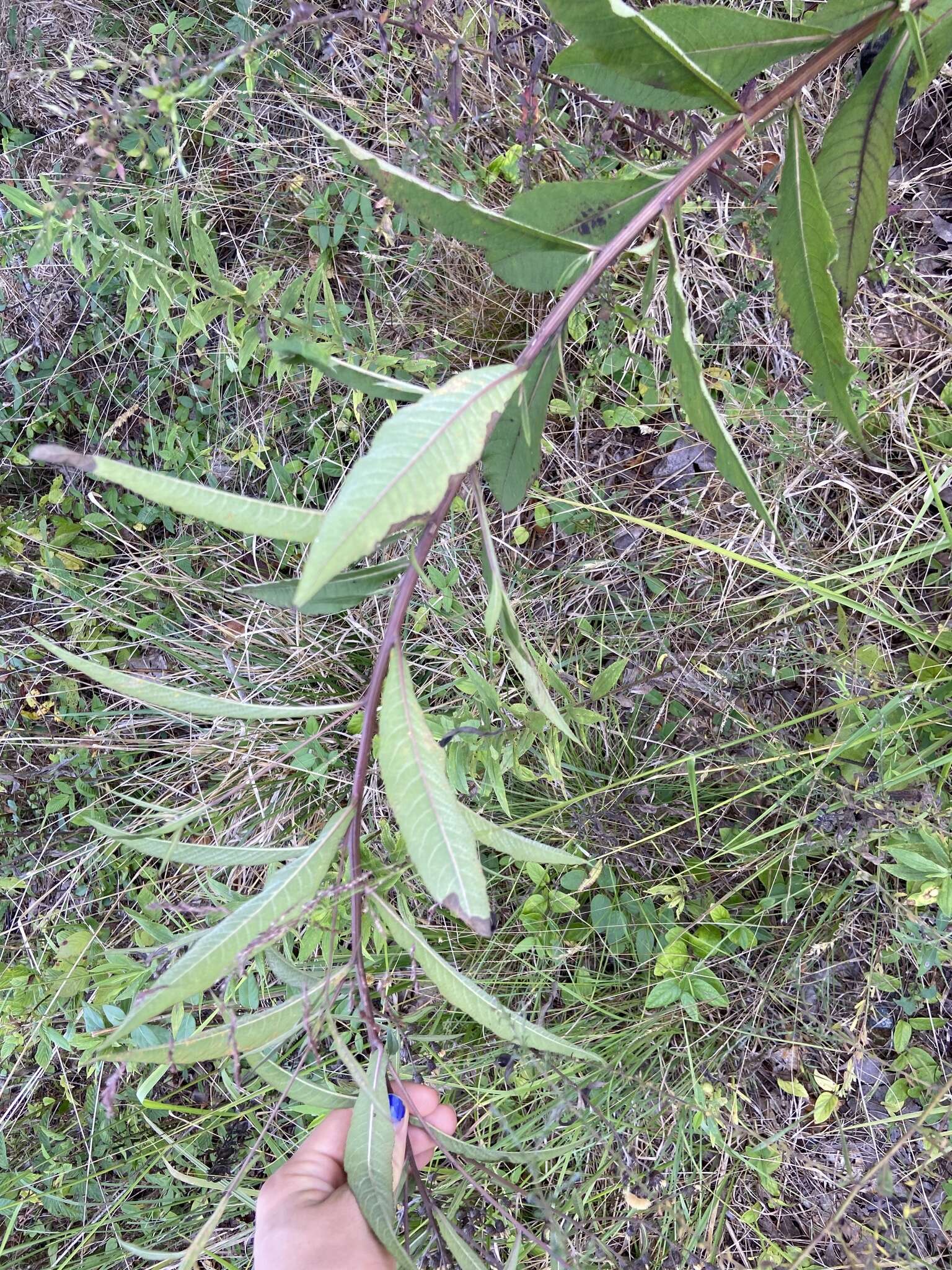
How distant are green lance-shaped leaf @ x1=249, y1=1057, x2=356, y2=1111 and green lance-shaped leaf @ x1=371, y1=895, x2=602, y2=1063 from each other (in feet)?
1.18

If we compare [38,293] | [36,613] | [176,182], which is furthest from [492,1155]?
[38,293]

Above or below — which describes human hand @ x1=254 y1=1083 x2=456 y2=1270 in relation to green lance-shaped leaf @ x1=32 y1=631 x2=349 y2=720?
below

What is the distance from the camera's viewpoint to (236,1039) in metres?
1.05

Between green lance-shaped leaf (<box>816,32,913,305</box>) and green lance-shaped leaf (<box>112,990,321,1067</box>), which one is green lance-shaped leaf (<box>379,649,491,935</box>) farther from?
green lance-shaped leaf (<box>816,32,913,305</box>)

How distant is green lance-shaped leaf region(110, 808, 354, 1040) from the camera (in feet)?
2.64

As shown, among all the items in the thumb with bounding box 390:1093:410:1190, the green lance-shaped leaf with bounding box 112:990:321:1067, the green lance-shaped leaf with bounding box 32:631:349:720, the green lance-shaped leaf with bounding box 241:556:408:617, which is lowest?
the thumb with bounding box 390:1093:410:1190

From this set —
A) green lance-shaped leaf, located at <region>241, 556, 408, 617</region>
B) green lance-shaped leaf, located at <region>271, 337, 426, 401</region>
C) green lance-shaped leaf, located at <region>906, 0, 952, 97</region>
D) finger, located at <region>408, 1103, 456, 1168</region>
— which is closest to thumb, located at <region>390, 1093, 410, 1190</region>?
finger, located at <region>408, 1103, 456, 1168</region>

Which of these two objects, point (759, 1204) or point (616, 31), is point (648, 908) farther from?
point (616, 31)

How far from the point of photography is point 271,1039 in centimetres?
114

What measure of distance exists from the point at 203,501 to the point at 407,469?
193mm

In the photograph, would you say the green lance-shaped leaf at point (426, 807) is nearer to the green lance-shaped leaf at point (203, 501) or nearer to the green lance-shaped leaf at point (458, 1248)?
the green lance-shaped leaf at point (203, 501)

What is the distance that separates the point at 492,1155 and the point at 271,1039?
1.22 ft

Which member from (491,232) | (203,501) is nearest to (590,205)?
(491,232)

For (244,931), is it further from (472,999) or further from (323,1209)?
(323,1209)
